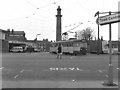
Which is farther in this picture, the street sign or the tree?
the tree

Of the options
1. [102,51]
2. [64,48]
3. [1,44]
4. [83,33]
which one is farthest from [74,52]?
[83,33]

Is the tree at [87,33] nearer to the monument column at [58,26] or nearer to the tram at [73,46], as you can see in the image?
the monument column at [58,26]

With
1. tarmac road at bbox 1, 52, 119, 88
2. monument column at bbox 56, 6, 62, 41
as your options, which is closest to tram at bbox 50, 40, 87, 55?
monument column at bbox 56, 6, 62, 41

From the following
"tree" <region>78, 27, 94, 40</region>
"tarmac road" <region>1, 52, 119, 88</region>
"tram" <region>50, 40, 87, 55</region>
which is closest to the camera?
"tarmac road" <region>1, 52, 119, 88</region>

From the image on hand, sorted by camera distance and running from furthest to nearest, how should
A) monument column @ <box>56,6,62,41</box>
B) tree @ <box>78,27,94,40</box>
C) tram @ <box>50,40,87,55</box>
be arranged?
tree @ <box>78,27,94,40</box>, monument column @ <box>56,6,62,41</box>, tram @ <box>50,40,87,55</box>

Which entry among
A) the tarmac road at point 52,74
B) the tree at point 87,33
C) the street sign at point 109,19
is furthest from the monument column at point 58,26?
the street sign at point 109,19

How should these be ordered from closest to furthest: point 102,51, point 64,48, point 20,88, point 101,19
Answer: point 20,88 → point 101,19 → point 64,48 → point 102,51

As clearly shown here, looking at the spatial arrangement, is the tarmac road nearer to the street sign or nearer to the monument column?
the street sign

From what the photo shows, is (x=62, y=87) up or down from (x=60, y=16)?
down

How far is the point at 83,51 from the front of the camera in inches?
2685

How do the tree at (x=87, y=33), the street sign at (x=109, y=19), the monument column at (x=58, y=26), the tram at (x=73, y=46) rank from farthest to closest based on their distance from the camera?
the tree at (x=87, y=33), the monument column at (x=58, y=26), the tram at (x=73, y=46), the street sign at (x=109, y=19)

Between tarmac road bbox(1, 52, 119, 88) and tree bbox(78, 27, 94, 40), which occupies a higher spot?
tree bbox(78, 27, 94, 40)

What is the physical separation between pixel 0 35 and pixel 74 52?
46.8 meters

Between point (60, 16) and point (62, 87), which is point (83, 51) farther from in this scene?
point (62, 87)
